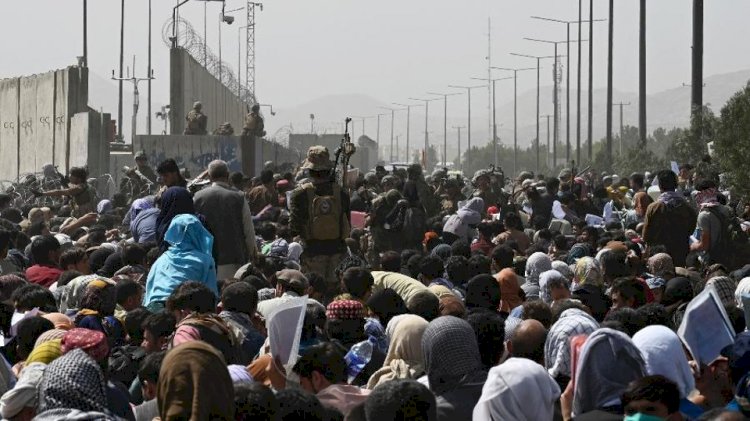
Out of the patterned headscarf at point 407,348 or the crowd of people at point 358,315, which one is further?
the patterned headscarf at point 407,348

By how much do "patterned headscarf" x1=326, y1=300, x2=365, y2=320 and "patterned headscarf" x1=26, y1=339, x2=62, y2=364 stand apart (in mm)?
2058

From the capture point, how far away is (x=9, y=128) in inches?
1414

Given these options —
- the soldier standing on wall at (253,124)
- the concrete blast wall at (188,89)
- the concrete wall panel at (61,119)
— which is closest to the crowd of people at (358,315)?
the concrete wall panel at (61,119)

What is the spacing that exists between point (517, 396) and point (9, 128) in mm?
29626

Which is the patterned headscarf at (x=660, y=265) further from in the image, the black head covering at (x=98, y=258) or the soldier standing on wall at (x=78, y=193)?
the soldier standing on wall at (x=78, y=193)

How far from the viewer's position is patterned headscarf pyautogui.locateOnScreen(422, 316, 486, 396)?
815 cm

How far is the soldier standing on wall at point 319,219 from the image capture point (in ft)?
48.2

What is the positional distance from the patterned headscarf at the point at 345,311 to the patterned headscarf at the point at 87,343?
1.79m

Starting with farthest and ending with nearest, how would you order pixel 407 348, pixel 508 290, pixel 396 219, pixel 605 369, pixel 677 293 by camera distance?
pixel 396 219
pixel 508 290
pixel 677 293
pixel 407 348
pixel 605 369

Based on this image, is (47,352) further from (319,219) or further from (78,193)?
(78,193)

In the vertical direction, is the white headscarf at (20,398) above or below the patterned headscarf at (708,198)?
below

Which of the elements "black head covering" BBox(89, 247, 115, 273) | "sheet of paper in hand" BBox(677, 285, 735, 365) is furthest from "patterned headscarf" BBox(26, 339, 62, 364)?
"black head covering" BBox(89, 247, 115, 273)

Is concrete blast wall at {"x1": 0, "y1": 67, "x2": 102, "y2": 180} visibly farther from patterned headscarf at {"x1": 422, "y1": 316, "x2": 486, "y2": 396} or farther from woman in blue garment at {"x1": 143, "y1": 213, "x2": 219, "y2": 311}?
patterned headscarf at {"x1": 422, "y1": 316, "x2": 486, "y2": 396}

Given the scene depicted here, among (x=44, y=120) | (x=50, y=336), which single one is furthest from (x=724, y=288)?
(x=44, y=120)
